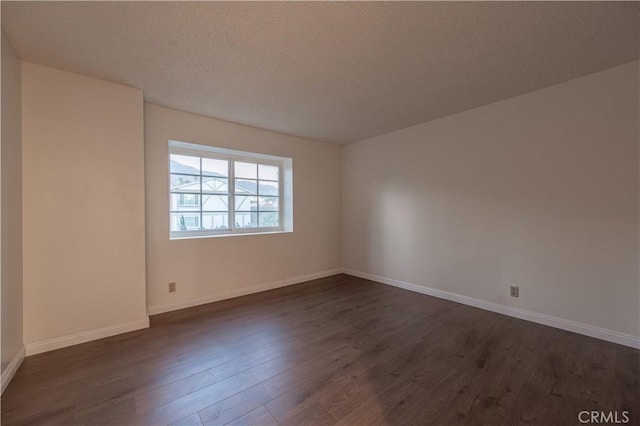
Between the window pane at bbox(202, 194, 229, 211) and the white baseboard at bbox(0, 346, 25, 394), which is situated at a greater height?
the window pane at bbox(202, 194, 229, 211)

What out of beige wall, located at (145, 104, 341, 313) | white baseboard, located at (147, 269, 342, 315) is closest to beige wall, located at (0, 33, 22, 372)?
beige wall, located at (145, 104, 341, 313)

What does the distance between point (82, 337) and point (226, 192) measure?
211 cm

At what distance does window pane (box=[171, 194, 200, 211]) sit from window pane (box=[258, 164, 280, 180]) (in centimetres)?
102

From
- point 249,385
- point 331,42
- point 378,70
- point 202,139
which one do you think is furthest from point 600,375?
point 202,139

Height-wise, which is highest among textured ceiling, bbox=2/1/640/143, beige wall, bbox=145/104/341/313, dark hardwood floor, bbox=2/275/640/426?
textured ceiling, bbox=2/1/640/143

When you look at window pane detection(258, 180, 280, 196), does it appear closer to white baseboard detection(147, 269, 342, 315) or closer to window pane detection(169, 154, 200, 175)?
window pane detection(169, 154, 200, 175)

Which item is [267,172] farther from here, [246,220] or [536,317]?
[536,317]

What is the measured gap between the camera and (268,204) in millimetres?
4227

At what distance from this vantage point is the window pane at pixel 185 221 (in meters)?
3.30

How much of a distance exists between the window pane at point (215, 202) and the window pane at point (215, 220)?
0.23 ft

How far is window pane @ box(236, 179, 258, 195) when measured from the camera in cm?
386

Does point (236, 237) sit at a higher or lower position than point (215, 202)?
lower

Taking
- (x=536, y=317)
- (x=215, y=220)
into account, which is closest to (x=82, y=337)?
(x=215, y=220)

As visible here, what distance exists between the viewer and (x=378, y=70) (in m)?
2.31
